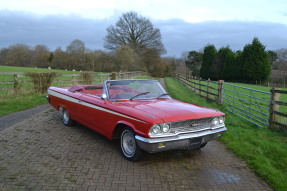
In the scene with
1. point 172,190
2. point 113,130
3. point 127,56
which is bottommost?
point 172,190

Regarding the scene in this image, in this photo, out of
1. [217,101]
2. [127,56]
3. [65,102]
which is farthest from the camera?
[127,56]

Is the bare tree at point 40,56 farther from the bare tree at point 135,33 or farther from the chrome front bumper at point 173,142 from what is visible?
the chrome front bumper at point 173,142

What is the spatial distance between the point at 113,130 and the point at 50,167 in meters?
1.27

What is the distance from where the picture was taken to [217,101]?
11.6 metres

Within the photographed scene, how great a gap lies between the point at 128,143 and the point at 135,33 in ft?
151

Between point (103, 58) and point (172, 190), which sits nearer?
point (172, 190)

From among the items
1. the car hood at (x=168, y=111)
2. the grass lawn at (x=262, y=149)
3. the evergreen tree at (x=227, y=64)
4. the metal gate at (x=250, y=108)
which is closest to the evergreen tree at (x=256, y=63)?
the evergreen tree at (x=227, y=64)

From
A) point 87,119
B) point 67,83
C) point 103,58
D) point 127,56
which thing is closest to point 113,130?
point 87,119

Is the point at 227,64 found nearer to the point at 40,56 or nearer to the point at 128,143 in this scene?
the point at 128,143

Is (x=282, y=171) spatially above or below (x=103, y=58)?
below

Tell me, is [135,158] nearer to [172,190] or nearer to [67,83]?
[172,190]

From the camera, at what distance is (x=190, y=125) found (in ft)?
14.7

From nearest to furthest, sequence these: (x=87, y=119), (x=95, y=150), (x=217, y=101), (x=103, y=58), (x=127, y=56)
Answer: (x=95, y=150)
(x=87, y=119)
(x=217, y=101)
(x=127, y=56)
(x=103, y=58)

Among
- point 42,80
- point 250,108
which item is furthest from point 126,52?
point 250,108
